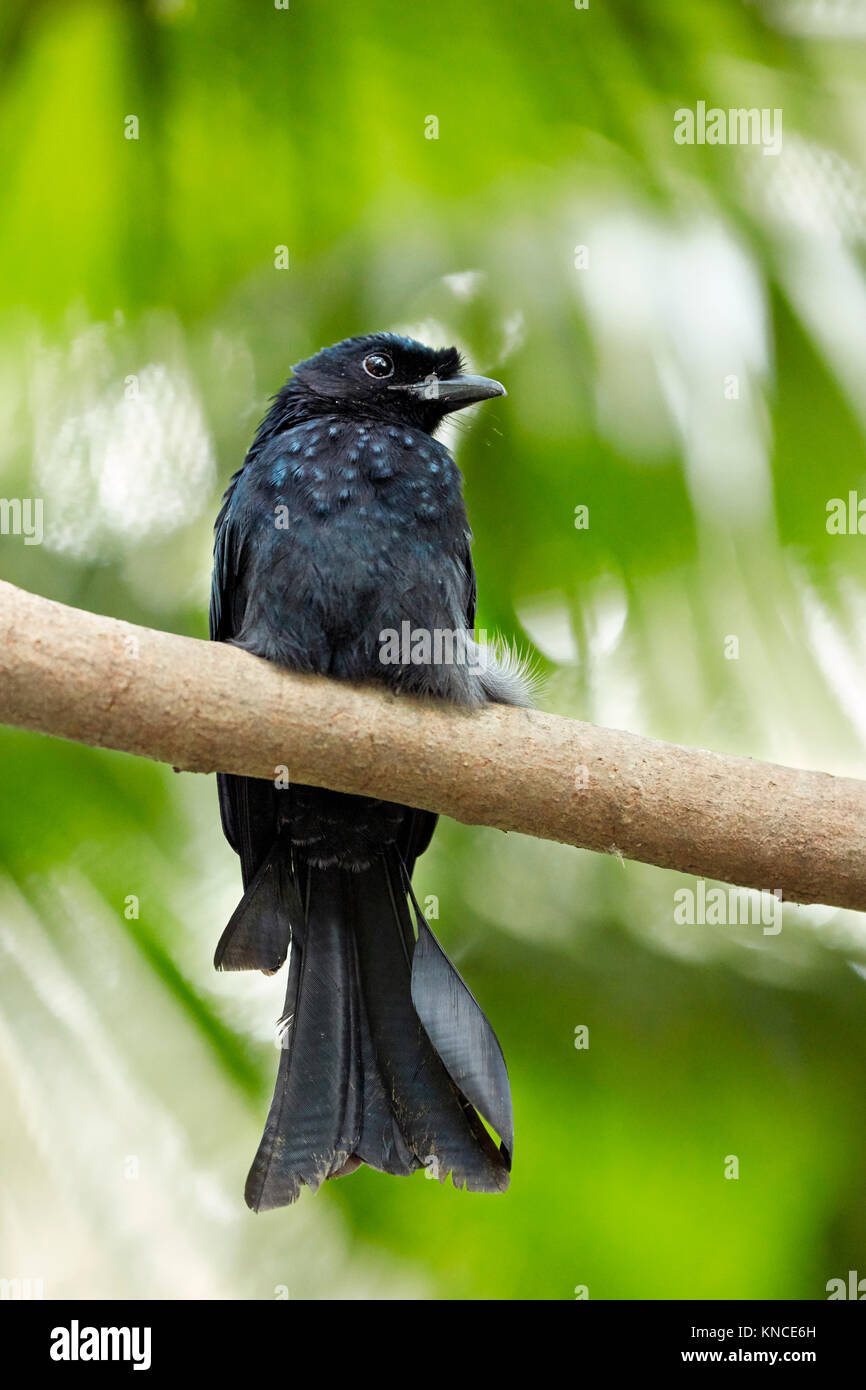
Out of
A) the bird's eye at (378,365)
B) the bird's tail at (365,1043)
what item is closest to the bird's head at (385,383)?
the bird's eye at (378,365)

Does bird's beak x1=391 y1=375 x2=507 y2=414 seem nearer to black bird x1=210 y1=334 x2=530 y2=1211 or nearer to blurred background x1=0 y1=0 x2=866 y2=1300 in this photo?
black bird x1=210 y1=334 x2=530 y2=1211

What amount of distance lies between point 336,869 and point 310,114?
191 centimetres

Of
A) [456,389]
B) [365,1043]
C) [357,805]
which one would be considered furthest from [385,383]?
[365,1043]

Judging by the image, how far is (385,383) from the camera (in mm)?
2391

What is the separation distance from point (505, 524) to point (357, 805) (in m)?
0.84

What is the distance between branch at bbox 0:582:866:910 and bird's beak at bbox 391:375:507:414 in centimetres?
85

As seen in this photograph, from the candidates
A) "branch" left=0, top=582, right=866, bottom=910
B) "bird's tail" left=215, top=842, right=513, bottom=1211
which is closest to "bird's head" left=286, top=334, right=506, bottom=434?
"branch" left=0, top=582, right=866, bottom=910

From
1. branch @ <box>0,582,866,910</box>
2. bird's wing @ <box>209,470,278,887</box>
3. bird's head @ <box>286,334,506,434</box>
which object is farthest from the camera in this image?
bird's head @ <box>286,334,506,434</box>

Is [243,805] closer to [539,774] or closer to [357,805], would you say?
[357,805]

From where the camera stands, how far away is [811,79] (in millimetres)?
2604

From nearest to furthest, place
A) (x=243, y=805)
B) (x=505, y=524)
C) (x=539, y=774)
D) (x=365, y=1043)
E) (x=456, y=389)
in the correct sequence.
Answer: (x=539, y=774) < (x=365, y=1043) < (x=243, y=805) < (x=456, y=389) < (x=505, y=524)

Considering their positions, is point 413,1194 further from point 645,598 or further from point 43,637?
point 43,637

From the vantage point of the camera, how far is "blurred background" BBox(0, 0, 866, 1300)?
247 centimetres

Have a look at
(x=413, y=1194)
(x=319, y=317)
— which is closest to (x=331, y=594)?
(x=319, y=317)
